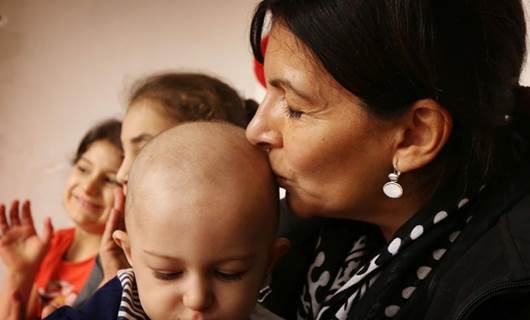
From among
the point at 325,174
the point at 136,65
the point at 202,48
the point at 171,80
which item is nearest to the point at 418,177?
the point at 325,174

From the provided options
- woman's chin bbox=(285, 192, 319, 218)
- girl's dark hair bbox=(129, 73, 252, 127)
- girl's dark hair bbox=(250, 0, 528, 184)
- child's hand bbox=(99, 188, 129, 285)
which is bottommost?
child's hand bbox=(99, 188, 129, 285)

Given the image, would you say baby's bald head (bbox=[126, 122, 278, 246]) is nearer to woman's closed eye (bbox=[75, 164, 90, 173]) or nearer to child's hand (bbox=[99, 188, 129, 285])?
child's hand (bbox=[99, 188, 129, 285])

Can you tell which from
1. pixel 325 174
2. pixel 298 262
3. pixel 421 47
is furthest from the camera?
pixel 298 262

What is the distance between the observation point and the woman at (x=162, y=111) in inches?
54.1

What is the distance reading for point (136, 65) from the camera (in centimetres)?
256

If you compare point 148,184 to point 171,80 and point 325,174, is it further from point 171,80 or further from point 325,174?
point 171,80

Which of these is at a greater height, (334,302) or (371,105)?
(371,105)

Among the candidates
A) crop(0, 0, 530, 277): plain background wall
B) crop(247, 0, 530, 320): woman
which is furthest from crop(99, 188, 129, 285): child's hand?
crop(0, 0, 530, 277): plain background wall

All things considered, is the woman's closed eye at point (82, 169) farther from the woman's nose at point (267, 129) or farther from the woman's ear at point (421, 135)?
the woman's ear at point (421, 135)

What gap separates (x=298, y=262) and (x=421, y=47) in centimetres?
60

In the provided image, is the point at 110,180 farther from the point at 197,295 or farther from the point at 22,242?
the point at 197,295

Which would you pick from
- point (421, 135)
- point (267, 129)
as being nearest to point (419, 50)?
point (421, 135)

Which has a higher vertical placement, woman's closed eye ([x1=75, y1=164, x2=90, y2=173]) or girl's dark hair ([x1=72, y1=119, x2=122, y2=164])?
girl's dark hair ([x1=72, y1=119, x2=122, y2=164])

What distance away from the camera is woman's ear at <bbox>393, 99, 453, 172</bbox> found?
924 mm
